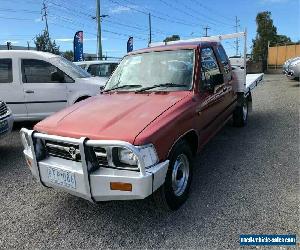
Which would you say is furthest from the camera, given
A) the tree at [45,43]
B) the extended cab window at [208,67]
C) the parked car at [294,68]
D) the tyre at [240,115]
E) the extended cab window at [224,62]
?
the tree at [45,43]

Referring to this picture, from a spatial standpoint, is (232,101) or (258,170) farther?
(232,101)

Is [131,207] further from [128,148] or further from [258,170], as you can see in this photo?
[258,170]

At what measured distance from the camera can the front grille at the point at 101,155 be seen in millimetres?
3090

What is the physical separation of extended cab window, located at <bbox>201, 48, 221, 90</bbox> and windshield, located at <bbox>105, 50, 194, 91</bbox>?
211 mm

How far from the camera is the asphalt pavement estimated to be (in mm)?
3158

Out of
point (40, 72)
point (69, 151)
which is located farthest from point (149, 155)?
point (40, 72)

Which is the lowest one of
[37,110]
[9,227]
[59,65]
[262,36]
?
[9,227]

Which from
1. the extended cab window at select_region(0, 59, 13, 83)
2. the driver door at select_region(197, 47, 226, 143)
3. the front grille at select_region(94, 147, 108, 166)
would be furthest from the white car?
the front grille at select_region(94, 147, 108, 166)

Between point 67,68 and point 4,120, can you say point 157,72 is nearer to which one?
point 4,120

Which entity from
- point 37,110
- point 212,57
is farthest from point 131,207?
point 37,110

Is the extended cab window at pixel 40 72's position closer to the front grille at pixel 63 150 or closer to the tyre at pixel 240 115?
the tyre at pixel 240 115

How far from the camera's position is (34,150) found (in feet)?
11.4

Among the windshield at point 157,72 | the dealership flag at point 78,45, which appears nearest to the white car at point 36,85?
the windshield at point 157,72

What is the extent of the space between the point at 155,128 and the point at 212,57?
8.23 ft
